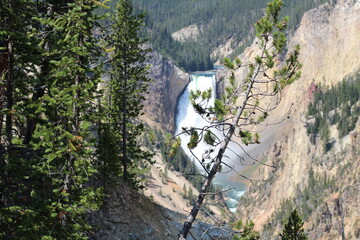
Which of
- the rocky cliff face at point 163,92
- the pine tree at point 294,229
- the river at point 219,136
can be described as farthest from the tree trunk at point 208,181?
the rocky cliff face at point 163,92

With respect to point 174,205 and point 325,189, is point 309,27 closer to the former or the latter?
point 325,189

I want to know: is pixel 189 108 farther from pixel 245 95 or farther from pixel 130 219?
pixel 245 95

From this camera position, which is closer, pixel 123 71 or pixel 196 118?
pixel 123 71

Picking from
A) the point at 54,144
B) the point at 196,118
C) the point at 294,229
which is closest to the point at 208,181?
the point at 54,144

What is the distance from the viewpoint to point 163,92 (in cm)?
15850

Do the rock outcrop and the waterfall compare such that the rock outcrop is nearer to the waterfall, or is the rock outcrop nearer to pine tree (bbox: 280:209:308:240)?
pine tree (bbox: 280:209:308:240)

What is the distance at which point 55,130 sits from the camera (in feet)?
39.1

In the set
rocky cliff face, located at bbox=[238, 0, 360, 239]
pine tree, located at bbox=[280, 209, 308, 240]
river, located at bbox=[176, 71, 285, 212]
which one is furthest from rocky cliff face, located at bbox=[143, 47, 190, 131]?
pine tree, located at bbox=[280, 209, 308, 240]

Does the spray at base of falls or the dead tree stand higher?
the dead tree

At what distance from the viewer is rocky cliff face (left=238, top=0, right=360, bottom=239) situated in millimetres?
90250

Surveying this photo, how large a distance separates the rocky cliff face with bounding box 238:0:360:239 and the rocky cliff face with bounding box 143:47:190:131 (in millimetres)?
40527

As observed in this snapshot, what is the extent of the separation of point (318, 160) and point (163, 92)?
66.4m

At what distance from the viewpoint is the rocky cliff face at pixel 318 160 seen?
9025cm

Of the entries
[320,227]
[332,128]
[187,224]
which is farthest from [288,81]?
[332,128]
